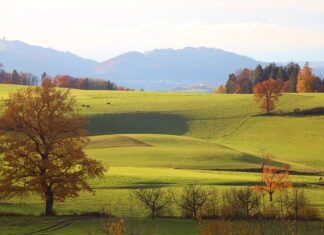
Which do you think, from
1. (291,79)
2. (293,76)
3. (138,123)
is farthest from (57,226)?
(293,76)

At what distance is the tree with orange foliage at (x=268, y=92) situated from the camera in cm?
12119

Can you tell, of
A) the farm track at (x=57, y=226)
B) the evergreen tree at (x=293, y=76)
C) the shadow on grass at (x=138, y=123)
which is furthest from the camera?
the evergreen tree at (x=293, y=76)

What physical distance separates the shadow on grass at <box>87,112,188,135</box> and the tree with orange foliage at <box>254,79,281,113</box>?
668 inches

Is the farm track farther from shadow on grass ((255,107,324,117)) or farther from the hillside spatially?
shadow on grass ((255,107,324,117))

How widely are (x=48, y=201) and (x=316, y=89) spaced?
Answer: 143m

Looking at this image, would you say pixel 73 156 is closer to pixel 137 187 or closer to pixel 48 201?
pixel 48 201

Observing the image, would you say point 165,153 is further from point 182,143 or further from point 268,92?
point 268,92

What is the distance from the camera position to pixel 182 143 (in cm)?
9394

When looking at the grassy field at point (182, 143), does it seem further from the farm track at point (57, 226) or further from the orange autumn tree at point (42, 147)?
the orange autumn tree at point (42, 147)

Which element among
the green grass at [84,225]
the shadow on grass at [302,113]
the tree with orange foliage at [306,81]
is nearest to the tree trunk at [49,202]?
the green grass at [84,225]

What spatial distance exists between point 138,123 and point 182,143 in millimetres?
25101

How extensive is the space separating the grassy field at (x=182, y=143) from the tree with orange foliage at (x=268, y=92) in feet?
12.0

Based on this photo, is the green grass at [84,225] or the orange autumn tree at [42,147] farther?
the orange autumn tree at [42,147]

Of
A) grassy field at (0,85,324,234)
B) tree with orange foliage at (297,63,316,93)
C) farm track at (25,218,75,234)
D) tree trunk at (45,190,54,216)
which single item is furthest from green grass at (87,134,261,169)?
tree with orange foliage at (297,63,316,93)
